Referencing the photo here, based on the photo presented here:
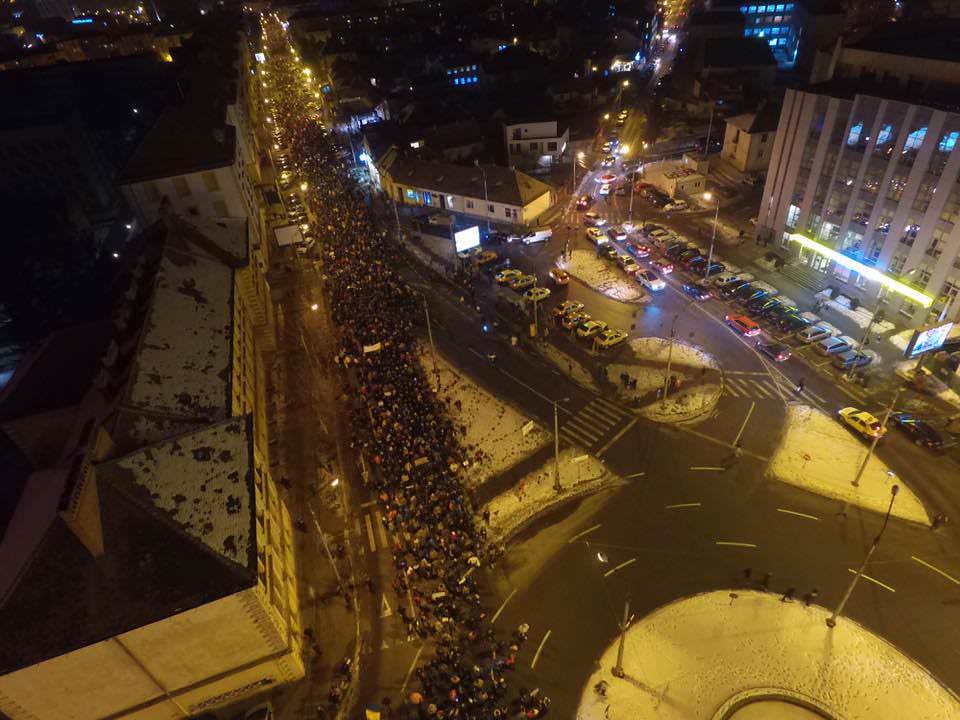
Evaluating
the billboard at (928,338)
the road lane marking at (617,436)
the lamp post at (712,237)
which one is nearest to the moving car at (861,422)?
the billboard at (928,338)

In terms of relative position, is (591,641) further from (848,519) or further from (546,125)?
(546,125)

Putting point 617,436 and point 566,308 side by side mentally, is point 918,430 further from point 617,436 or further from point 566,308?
point 566,308

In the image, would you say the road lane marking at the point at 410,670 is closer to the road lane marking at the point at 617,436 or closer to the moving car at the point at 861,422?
the road lane marking at the point at 617,436

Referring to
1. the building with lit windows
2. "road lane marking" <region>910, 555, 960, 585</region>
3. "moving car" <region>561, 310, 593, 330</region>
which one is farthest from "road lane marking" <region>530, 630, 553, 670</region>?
the building with lit windows

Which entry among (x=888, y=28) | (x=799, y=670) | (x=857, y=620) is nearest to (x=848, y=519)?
(x=857, y=620)

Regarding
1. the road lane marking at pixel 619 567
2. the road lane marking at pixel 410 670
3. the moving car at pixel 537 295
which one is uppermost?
the moving car at pixel 537 295

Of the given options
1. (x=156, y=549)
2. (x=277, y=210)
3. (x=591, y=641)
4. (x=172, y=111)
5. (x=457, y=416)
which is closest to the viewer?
(x=156, y=549)

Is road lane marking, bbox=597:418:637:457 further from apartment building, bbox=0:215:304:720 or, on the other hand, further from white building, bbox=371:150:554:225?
white building, bbox=371:150:554:225
